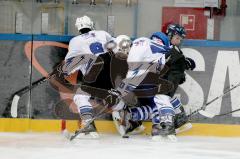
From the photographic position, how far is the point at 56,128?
5.90 metres

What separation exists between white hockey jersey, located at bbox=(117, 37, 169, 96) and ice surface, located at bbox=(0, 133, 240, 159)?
1.67ft

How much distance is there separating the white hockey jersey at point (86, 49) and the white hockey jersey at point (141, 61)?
0.36 metres

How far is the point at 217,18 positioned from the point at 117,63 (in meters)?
1.30

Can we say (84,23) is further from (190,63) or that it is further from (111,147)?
(111,147)

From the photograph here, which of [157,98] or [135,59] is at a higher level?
[135,59]

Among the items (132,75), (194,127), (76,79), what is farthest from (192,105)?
(76,79)

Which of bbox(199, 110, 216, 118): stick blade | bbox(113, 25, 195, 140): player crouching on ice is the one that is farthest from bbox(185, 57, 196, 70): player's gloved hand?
bbox(199, 110, 216, 118): stick blade

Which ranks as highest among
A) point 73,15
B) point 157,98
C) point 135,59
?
point 73,15

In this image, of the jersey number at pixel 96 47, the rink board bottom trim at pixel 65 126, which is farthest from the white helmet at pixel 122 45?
the rink board bottom trim at pixel 65 126

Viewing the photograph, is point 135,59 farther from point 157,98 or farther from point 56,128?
point 56,128

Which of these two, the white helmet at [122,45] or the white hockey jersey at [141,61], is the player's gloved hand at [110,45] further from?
the white hockey jersey at [141,61]

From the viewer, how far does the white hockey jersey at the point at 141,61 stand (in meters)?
5.52

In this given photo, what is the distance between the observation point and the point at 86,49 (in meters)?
5.80

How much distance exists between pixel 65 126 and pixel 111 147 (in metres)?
1.05
